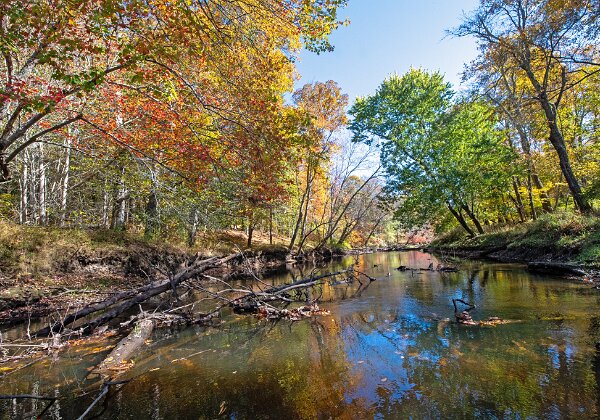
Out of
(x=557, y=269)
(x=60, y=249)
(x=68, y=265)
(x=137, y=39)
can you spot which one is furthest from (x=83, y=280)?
(x=557, y=269)

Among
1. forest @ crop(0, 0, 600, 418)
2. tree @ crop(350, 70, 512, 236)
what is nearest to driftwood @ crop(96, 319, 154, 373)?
forest @ crop(0, 0, 600, 418)

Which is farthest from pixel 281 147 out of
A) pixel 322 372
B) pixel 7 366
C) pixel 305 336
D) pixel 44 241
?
pixel 44 241

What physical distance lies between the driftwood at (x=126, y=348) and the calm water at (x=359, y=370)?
0.71ft

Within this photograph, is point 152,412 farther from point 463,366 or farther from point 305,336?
point 463,366

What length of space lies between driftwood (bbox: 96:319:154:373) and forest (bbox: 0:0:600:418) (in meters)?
0.06

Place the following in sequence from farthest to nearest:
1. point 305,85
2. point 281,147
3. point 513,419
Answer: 1. point 305,85
2. point 281,147
3. point 513,419

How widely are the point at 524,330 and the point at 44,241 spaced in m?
15.3

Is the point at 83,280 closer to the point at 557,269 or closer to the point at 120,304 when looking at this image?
the point at 120,304

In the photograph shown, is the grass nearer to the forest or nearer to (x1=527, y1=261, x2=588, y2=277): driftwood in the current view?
the forest

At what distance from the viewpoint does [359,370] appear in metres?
4.49

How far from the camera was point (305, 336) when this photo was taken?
6242 millimetres

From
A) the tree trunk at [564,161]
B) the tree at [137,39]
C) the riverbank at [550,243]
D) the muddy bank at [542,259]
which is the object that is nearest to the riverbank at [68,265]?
the tree at [137,39]

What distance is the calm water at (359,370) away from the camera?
3.53m

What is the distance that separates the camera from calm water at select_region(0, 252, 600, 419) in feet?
11.6
